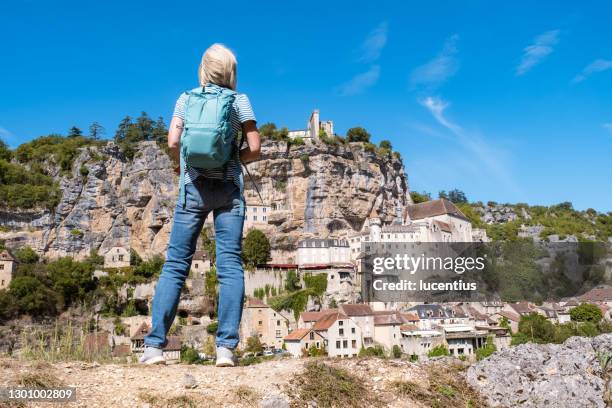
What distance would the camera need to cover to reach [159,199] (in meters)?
62.0

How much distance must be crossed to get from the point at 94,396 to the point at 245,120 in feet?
8.07

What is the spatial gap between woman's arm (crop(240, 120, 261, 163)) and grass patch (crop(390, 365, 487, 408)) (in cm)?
228

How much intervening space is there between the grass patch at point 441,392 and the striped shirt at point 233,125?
2231 mm

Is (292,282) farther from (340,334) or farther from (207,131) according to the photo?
(207,131)

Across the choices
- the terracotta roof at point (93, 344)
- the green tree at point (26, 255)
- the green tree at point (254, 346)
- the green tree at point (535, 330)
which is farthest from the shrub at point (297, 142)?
the terracotta roof at point (93, 344)

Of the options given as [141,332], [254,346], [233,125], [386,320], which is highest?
[233,125]

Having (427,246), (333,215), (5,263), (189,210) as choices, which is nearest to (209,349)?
(5,263)

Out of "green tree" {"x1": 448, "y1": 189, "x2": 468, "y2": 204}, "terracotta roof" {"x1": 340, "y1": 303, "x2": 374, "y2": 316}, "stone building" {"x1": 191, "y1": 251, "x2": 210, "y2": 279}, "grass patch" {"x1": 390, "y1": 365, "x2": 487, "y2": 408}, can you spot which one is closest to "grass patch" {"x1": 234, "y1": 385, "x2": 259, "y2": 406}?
"grass patch" {"x1": 390, "y1": 365, "x2": 487, "y2": 408}

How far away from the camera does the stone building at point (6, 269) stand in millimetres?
47250

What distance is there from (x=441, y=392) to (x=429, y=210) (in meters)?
64.9

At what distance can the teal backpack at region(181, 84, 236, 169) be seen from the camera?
4.10m

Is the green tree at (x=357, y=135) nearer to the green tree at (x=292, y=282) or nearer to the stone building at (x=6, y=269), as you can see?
the green tree at (x=292, y=282)

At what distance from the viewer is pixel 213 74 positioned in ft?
14.8

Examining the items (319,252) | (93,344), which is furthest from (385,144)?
(93,344)
